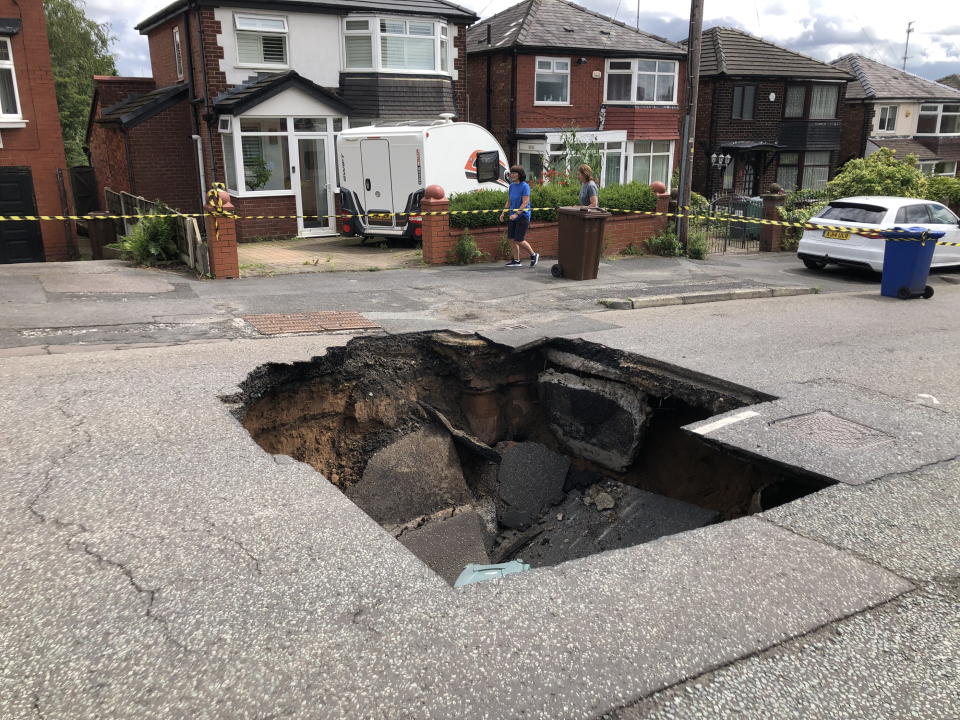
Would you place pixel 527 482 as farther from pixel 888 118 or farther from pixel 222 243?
pixel 888 118

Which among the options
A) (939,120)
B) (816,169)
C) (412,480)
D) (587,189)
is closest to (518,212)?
(587,189)

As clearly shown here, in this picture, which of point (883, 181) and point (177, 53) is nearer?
point (177, 53)

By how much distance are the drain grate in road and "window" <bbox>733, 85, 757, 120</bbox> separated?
91.0 feet

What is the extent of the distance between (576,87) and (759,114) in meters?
11.4

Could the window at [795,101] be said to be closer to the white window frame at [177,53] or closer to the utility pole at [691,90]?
the utility pole at [691,90]

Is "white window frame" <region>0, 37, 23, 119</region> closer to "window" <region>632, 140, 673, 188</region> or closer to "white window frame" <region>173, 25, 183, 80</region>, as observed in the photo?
"white window frame" <region>173, 25, 183, 80</region>

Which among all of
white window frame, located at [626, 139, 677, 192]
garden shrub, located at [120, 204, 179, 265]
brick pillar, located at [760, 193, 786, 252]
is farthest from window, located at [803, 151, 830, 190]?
garden shrub, located at [120, 204, 179, 265]

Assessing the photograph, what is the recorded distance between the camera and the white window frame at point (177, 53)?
18.9 meters

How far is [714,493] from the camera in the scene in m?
6.66

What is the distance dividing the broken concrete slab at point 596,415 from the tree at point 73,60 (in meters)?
33.1

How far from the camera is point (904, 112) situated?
3972 cm

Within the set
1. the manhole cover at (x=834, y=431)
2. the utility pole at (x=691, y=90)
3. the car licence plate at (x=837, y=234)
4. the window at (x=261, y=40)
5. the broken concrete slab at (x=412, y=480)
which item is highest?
the window at (x=261, y=40)

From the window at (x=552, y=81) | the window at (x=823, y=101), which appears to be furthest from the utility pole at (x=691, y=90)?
the window at (x=823, y=101)

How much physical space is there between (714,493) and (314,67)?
15.9m
